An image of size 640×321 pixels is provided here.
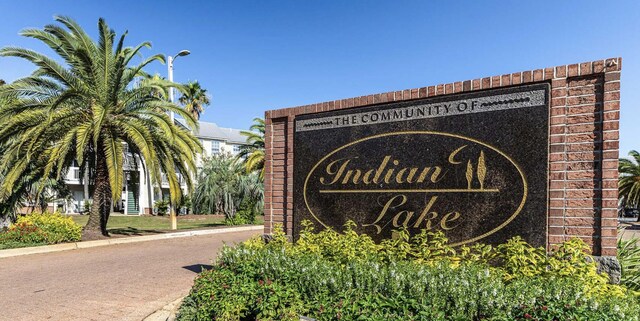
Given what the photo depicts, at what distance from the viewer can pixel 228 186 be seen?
27406mm

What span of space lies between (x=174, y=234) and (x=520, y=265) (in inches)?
565

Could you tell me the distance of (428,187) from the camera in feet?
16.2

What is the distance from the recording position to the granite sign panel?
4.32 metres

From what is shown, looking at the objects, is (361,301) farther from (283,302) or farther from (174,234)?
(174,234)

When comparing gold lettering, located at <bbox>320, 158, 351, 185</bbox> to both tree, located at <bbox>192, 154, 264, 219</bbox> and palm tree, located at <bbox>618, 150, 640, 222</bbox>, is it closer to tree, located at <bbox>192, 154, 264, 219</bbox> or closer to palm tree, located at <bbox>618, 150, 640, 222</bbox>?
tree, located at <bbox>192, 154, 264, 219</bbox>

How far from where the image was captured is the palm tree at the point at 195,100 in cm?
3769

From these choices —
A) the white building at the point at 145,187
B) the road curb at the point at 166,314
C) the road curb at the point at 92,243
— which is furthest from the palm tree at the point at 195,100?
the road curb at the point at 166,314

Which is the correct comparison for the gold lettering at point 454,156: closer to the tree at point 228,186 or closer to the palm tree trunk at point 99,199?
the palm tree trunk at point 99,199

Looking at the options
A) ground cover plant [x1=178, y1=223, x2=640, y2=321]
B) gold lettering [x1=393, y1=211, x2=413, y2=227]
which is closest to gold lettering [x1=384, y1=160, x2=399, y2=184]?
gold lettering [x1=393, y1=211, x2=413, y2=227]

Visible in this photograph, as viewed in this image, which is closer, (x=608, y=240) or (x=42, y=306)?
(x=608, y=240)

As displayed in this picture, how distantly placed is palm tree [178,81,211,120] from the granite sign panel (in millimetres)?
34332

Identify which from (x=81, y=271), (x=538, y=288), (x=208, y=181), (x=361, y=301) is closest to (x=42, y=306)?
(x=81, y=271)

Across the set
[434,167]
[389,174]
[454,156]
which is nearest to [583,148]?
[454,156]

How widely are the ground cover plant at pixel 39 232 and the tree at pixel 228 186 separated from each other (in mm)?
14427
